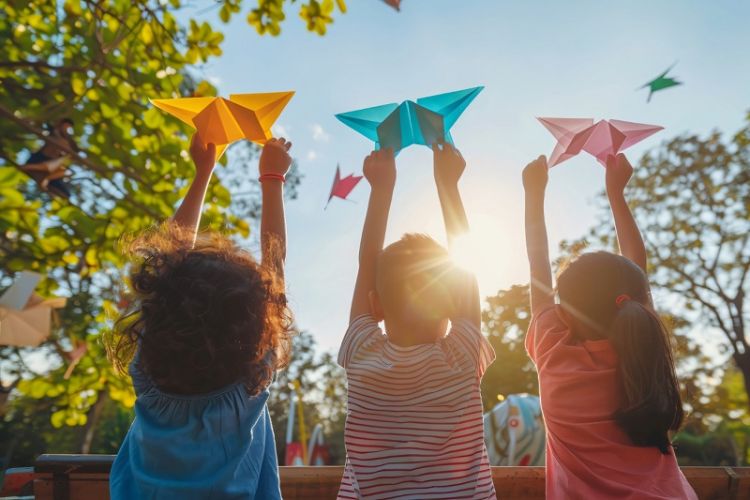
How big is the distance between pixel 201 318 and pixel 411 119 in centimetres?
122

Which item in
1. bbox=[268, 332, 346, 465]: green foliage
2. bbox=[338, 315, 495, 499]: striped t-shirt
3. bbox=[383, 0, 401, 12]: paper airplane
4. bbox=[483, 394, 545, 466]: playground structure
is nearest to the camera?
bbox=[338, 315, 495, 499]: striped t-shirt

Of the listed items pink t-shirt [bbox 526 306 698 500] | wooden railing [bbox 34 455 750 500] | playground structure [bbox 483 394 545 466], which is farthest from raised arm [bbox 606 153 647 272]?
playground structure [bbox 483 394 545 466]

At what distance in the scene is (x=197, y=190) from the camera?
2.06 m

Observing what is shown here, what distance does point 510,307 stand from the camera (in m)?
19.4

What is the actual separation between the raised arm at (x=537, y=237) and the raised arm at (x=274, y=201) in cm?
103

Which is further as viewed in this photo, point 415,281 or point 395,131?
point 395,131

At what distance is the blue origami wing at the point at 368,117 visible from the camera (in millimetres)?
2260

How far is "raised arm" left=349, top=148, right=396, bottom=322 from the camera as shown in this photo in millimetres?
1837

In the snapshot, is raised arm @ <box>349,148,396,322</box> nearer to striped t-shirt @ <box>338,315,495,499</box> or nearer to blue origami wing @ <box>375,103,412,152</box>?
blue origami wing @ <box>375,103,412,152</box>

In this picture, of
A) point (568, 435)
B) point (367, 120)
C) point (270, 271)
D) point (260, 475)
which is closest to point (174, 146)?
point (367, 120)

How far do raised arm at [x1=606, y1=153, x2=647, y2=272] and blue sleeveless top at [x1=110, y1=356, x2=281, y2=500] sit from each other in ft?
5.59

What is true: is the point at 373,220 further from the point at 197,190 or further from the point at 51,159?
the point at 51,159

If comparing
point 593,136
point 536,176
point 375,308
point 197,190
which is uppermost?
point 593,136

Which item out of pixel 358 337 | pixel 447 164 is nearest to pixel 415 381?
pixel 358 337
